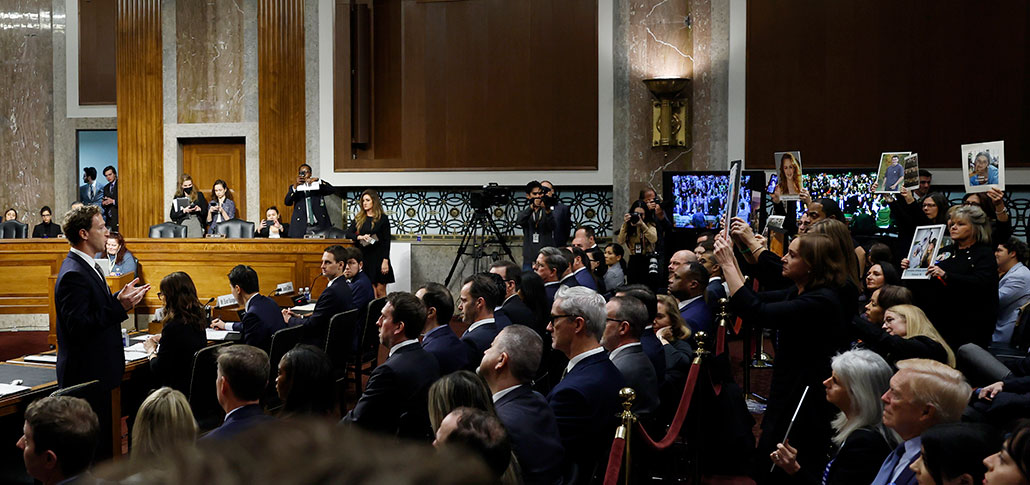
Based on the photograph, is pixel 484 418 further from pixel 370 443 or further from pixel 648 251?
pixel 648 251

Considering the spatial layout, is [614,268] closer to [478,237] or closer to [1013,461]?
[478,237]

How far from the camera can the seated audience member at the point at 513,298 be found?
526cm

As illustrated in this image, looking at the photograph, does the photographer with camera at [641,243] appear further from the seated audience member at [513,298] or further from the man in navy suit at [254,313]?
the man in navy suit at [254,313]

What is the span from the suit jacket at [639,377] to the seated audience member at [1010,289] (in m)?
2.56

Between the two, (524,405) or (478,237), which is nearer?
(524,405)

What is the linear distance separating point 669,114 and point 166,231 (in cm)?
608

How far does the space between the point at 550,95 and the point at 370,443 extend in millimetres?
10757

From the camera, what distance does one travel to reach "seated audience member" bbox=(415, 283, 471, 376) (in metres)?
4.23

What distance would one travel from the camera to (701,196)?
8977 millimetres

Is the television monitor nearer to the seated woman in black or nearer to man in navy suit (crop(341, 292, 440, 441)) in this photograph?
the seated woman in black

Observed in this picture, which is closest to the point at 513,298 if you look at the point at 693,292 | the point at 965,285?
the point at 693,292

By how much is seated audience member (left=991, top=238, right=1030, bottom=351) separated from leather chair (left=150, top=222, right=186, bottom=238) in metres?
8.40

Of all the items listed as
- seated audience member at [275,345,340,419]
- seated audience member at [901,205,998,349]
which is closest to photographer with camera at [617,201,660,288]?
seated audience member at [901,205,998,349]

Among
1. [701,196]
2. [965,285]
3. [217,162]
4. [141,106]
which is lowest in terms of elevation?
[965,285]
